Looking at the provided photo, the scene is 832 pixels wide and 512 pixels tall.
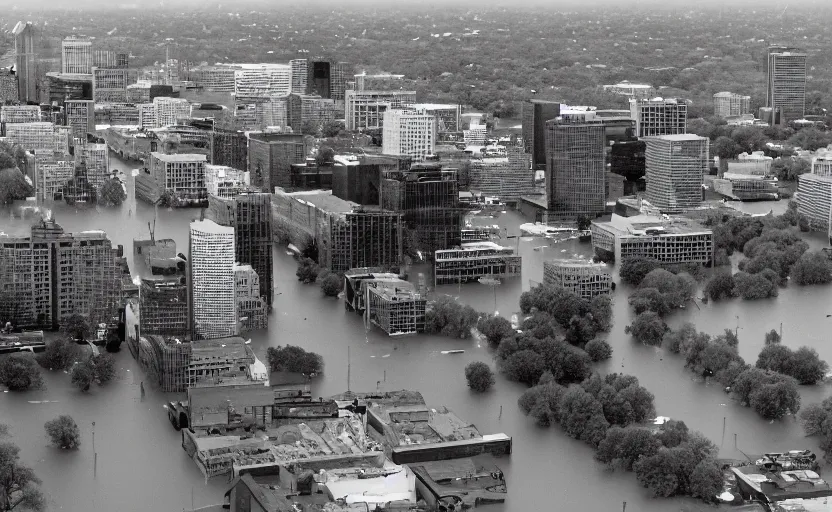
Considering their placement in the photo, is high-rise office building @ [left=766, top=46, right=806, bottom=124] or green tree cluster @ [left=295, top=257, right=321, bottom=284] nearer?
green tree cluster @ [left=295, top=257, right=321, bottom=284]

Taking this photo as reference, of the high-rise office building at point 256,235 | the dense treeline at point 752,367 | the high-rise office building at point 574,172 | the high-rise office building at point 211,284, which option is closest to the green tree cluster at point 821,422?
the dense treeline at point 752,367

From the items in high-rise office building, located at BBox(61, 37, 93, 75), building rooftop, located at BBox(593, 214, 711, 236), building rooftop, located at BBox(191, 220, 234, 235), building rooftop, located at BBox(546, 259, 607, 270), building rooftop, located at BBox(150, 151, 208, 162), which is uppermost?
high-rise office building, located at BBox(61, 37, 93, 75)

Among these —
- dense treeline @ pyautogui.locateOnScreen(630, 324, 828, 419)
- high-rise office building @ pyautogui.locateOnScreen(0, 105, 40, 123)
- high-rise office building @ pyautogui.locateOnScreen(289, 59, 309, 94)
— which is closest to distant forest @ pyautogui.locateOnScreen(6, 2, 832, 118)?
high-rise office building @ pyautogui.locateOnScreen(289, 59, 309, 94)

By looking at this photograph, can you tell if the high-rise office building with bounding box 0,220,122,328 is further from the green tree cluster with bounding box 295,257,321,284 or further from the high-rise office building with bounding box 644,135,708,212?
the high-rise office building with bounding box 644,135,708,212

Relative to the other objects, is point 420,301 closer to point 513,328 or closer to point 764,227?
point 513,328

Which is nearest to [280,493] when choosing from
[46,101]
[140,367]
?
[140,367]

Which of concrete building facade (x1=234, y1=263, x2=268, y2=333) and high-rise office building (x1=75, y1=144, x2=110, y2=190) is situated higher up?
high-rise office building (x1=75, y1=144, x2=110, y2=190)

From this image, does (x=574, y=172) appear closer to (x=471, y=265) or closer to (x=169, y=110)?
(x=471, y=265)

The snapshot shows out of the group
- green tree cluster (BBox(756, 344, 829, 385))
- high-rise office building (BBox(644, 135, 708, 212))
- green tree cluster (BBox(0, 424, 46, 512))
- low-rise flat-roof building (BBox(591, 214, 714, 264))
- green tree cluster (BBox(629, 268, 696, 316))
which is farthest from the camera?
high-rise office building (BBox(644, 135, 708, 212))
